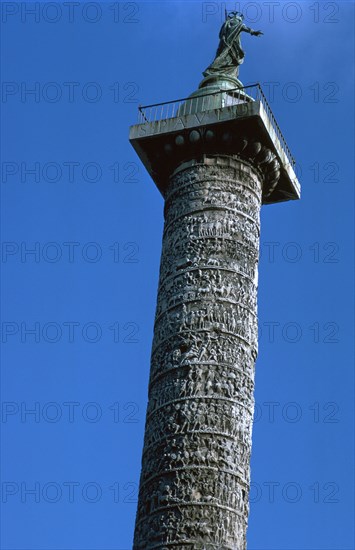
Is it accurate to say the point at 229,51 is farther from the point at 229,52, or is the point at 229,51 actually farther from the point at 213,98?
the point at 213,98

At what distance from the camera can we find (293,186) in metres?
9.71

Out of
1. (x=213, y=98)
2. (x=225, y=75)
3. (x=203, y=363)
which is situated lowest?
(x=203, y=363)

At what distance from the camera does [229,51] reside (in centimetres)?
1026

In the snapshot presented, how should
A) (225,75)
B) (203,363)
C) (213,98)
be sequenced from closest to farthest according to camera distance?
(203,363), (213,98), (225,75)

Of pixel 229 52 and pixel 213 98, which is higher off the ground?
pixel 229 52

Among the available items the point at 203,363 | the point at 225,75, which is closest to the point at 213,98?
the point at 225,75

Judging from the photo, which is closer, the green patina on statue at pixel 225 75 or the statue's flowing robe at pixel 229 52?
the green patina on statue at pixel 225 75

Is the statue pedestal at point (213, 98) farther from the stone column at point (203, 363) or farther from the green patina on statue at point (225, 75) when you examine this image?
the stone column at point (203, 363)

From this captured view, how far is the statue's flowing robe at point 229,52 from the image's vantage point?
10.1 metres

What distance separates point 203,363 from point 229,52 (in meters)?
3.72

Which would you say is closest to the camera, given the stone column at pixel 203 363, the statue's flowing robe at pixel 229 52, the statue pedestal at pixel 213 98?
the stone column at pixel 203 363

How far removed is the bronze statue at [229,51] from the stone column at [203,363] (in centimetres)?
142

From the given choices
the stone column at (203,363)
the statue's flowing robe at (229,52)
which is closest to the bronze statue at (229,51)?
the statue's flowing robe at (229,52)

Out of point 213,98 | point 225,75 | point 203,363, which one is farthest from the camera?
point 225,75
